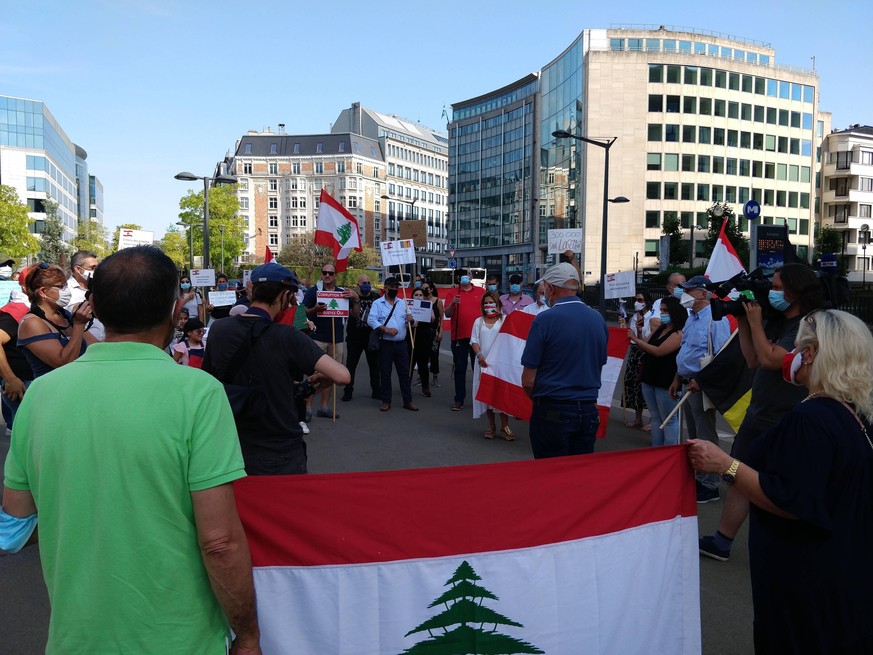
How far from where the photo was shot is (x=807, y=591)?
240 centimetres

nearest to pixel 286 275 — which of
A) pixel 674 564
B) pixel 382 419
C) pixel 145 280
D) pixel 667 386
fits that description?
pixel 145 280

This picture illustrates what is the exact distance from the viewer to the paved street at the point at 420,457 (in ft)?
12.7

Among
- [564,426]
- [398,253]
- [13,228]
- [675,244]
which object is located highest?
[13,228]

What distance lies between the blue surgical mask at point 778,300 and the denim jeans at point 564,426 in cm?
129

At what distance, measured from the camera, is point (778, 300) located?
4.23 meters

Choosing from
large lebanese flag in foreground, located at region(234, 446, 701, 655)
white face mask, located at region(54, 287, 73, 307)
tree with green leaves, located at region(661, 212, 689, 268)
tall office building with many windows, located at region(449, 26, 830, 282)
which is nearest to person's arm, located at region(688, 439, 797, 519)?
large lebanese flag in foreground, located at region(234, 446, 701, 655)

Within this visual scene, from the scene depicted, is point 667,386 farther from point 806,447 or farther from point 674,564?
point 806,447

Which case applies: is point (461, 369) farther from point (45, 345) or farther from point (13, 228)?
point (13, 228)

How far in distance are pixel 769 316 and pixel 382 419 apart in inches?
245

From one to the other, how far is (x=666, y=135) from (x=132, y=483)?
235 ft

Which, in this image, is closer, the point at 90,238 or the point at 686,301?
the point at 686,301

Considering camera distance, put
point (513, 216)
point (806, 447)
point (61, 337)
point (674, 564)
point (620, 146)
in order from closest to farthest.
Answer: point (806, 447) → point (674, 564) → point (61, 337) → point (620, 146) → point (513, 216)

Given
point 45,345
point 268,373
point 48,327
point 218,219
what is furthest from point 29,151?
point 268,373

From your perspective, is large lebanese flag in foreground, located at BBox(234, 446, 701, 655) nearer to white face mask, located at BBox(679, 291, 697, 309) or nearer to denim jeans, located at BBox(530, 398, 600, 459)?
denim jeans, located at BBox(530, 398, 600, 459)
